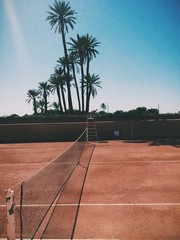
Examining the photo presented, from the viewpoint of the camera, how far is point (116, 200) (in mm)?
7531

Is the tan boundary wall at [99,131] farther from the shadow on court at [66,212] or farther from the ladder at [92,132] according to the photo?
the shadow on court at [66,212]

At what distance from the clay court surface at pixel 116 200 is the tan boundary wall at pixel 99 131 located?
11.2 metres

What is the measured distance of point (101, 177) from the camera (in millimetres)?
10219

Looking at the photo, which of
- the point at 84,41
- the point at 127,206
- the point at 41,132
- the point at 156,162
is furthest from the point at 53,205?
the point at 84,41

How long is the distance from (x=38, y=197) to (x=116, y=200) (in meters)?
2.67

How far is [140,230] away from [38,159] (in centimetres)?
1036

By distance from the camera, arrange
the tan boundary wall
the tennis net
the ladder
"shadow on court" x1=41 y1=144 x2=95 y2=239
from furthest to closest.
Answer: the tan boundary wall < the ladder < the tennis net < "shadow on court" x1=41 y1=144 x2=95 y2=239

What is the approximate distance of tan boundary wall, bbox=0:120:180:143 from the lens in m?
24.2

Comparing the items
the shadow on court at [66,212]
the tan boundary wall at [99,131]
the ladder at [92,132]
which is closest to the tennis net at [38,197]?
the shadow on court at [66,212]

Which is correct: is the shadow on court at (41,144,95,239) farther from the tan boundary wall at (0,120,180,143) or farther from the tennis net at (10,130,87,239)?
the tan boundary wall at (0,120,180,143)

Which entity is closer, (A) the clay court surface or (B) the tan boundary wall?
(A) the clay court surface

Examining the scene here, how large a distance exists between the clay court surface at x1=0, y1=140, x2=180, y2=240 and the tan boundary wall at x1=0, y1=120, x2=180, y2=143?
36.6 ft

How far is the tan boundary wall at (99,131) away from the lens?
24250 mm

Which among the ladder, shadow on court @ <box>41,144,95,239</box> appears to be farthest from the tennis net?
the ladder
